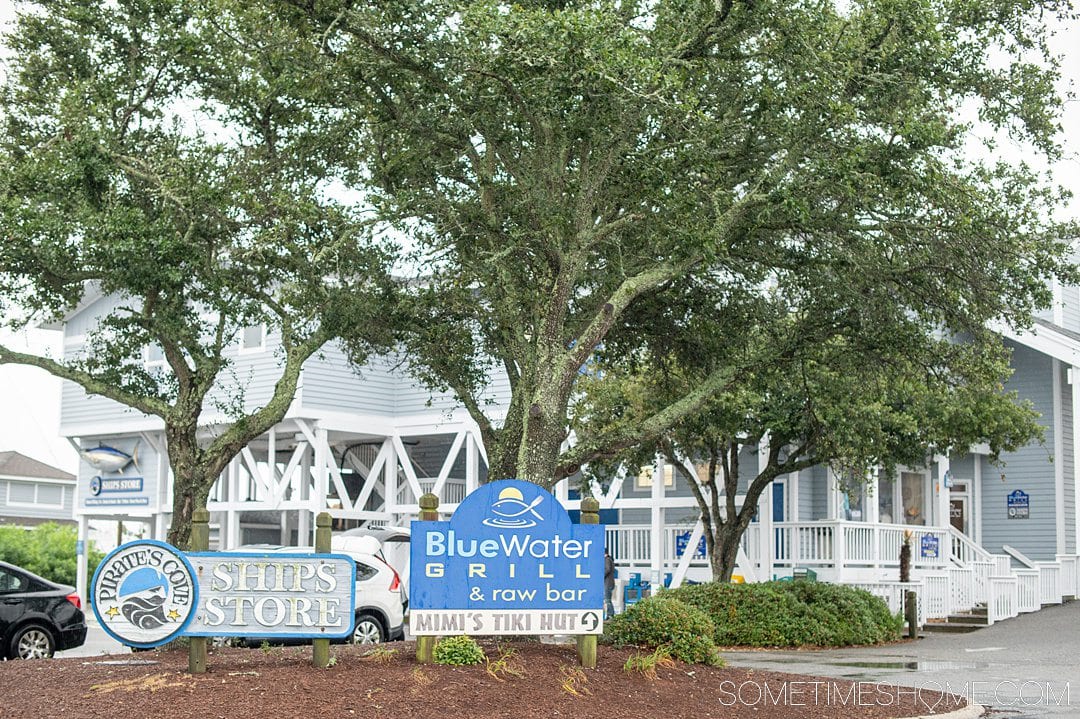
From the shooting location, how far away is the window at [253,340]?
98.8 feet

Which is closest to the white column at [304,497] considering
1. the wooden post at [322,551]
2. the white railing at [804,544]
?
the white railing at [804,544]

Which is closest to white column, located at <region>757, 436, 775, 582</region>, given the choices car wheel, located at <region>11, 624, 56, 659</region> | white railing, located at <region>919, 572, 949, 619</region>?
white railing, located at <region>919, 572, 949, 619</region>

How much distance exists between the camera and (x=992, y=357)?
15.5 metres

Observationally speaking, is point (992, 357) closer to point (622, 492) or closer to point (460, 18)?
point (460, 18)

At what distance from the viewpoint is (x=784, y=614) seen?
1977cm

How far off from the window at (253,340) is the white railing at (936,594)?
1579 centimetres

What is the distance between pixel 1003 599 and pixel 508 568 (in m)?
15.2

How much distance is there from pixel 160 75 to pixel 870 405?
11056 millimetres

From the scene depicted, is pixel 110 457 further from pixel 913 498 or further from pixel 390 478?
pixel 913 498

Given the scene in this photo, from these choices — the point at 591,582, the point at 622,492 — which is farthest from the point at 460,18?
the point at 622,492

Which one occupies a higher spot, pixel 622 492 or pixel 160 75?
pixel 160 75

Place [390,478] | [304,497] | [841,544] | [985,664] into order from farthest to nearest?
[390,478], [304,497], [841,544], [985,664]

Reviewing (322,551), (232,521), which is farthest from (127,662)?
(232,521)

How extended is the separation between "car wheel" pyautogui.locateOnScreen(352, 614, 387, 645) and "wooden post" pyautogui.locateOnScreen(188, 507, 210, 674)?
19.9 feet
